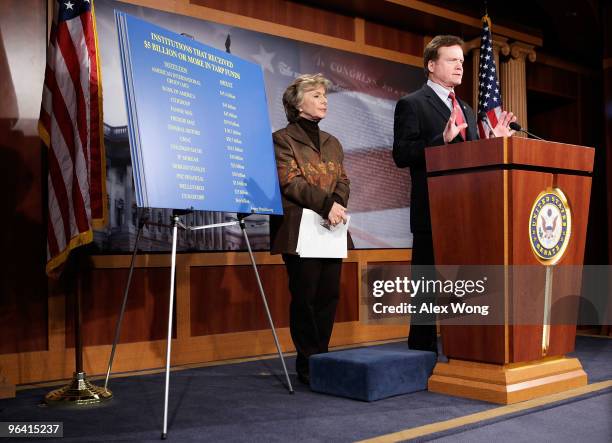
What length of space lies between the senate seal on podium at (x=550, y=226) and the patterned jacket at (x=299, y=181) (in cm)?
94

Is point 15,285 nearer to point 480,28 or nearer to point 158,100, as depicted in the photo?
point 158,100

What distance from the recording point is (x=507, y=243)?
9.05ft

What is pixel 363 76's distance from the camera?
17.4 feet

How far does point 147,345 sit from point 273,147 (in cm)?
153

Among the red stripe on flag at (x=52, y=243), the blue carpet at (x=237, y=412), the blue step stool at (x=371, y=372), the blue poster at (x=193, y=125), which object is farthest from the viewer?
the red stripe on flag at (x=52, y=243)

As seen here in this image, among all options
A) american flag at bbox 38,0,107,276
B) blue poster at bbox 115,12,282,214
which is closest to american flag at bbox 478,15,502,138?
blue poster at bbox 115,12,282,214

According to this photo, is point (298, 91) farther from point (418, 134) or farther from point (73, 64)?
point (73, 64)

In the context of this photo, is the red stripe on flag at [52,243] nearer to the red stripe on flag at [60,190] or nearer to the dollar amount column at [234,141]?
the red stripe on flag at [60,190]

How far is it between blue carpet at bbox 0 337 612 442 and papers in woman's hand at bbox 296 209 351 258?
0.64 m

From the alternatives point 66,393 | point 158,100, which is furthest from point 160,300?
point 158,100

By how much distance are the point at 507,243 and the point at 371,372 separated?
78cm

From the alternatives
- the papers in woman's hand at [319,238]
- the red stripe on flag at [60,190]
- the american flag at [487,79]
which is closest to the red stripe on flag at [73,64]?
the red stripe on flag at [60,190]

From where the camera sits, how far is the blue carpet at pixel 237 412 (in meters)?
2.46

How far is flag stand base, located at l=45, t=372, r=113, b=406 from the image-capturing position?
9.93 ft
